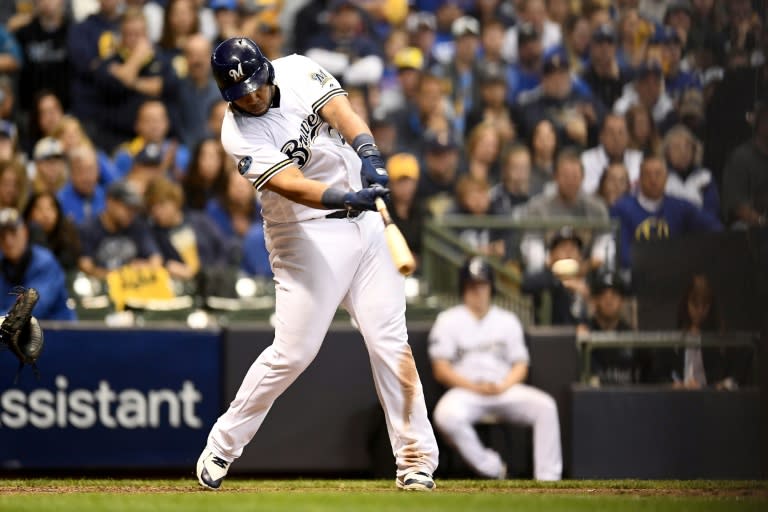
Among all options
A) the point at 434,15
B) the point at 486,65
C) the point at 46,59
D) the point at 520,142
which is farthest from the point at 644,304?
the point at 46,59

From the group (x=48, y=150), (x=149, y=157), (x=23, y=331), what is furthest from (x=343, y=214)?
Result: (x=48, y=150)

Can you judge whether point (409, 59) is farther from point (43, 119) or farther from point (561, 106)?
point (43, 119)

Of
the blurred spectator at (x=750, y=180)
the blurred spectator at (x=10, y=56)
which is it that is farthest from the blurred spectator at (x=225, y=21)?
the blurred spectator at (x=750, y=180)

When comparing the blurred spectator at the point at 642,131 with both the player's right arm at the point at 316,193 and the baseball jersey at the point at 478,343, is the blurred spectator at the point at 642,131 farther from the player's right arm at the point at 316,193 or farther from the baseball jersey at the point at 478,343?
the player's right arm at the point at 316,193

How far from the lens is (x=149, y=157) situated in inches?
408

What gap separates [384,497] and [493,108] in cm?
638

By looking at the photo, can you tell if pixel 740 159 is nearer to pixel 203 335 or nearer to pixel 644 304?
pixel 644 304

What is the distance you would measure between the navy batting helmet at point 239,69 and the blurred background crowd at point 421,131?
139 inches

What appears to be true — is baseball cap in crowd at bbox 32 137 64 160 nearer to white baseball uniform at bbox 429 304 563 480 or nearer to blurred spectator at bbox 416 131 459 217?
blurred spectator at bbox 416 131 459 217

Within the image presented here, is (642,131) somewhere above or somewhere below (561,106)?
below

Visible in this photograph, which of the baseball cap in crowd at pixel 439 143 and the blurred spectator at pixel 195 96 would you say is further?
the blurred spectator at pixel 195 96

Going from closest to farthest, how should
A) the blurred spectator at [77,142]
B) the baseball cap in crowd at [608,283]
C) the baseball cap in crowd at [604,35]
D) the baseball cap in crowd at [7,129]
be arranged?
the baseball cap in crowd at [608,283]
the baseball cap in crowd at [7,129]
the blurred spectator at [77,142]
the baseball cap in crowd at [604,35]

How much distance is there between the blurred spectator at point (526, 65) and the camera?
464 inches

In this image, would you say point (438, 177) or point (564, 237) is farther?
point (438, 177)
